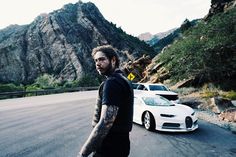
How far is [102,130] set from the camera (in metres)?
2.78

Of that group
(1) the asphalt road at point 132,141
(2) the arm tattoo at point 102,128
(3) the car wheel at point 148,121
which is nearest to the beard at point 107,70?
(2) the arm tattoo at point 102,128

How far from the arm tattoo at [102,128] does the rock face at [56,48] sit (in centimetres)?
8256

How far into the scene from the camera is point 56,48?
94.9 metres

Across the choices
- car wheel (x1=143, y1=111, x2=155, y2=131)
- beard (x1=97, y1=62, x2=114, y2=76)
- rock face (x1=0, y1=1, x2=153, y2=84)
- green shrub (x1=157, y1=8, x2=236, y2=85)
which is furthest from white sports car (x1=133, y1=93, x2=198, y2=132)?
rock face (x1=0, y1=1, x2=153, y2=84)

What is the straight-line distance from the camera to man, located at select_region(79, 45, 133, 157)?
2.79 metres

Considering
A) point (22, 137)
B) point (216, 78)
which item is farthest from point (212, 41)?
point (22, 137)

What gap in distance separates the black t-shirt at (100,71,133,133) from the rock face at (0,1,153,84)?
8242 cm

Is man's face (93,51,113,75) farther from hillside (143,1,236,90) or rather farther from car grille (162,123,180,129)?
hillside (143,1,236,90)

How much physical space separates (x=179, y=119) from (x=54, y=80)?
75013mm

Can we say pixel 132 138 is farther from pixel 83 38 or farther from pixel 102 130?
pixel 83 38

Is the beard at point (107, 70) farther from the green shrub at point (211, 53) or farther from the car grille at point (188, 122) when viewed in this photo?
the green shrub at point (211, 53)

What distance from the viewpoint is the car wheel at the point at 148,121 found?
11.1 metres

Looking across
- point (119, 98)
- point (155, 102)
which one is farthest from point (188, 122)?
point (119, 98)

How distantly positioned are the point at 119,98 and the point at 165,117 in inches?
324
